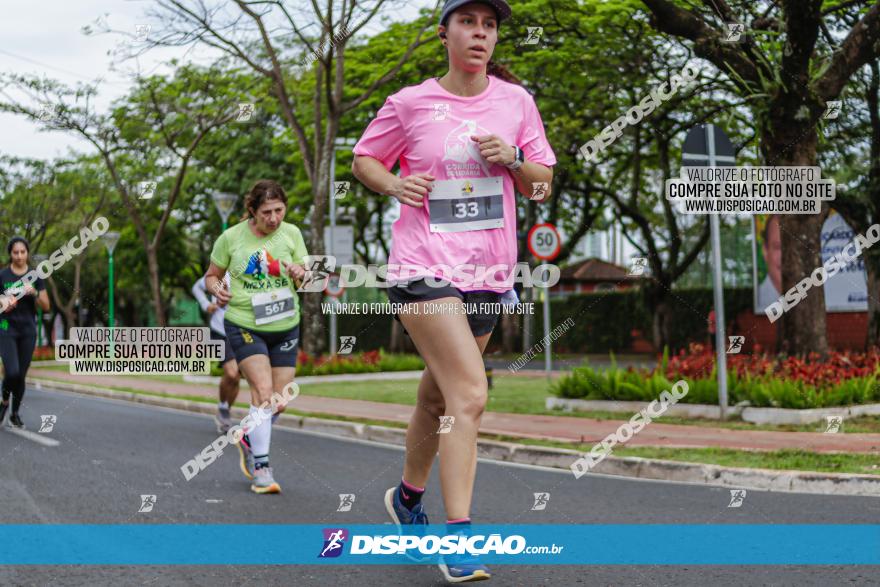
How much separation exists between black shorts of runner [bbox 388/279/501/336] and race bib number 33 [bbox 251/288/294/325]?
9.30 ft

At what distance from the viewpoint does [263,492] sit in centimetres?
640

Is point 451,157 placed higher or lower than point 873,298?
higher

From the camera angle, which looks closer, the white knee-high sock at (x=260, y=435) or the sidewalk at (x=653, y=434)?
the white knee-high sock at (x=260, y=435)

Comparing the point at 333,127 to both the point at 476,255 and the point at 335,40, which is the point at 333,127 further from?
Answer: the point at 476,255

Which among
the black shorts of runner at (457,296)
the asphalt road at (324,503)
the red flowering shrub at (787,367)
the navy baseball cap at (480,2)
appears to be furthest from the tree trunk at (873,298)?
the navy baseball cap at (480,2)

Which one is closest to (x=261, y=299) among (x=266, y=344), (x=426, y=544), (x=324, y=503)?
(x=266, y=344)

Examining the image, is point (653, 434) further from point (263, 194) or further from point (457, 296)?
point (457, 296)

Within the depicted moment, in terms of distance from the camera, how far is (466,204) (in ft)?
12.2

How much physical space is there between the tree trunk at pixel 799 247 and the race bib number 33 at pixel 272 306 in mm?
6907

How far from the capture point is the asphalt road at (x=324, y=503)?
4098 mm

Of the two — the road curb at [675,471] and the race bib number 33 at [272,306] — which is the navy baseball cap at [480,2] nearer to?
the race bib number 33 at [272,306]

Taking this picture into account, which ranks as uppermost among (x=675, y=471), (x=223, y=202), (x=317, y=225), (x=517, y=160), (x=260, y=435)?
(x=223, y=202)

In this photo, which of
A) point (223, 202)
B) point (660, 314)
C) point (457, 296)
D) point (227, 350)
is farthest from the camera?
point (660, 314)

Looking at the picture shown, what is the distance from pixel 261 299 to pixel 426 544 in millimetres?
2931
